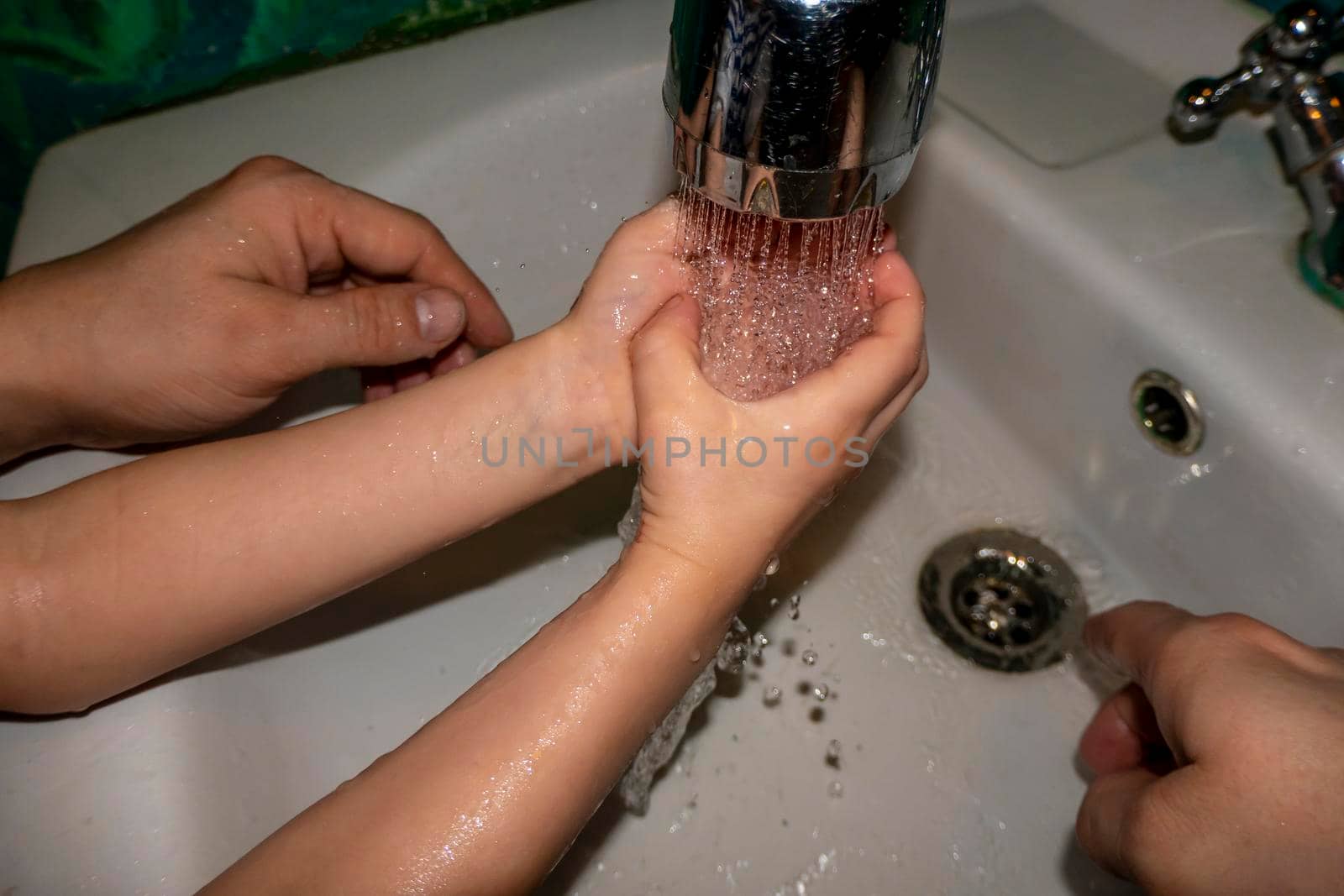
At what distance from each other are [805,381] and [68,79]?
16.9 inches

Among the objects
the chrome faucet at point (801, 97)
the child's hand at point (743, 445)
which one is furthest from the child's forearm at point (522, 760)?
the chrome faucet at point (801, 97)

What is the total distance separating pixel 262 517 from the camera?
37 centimetres

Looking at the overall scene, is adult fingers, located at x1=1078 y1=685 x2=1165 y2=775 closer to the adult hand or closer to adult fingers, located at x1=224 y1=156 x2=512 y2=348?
the adult hand

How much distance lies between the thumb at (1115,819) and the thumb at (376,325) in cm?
33

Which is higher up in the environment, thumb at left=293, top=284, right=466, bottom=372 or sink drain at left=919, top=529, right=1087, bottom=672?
thumb at left=293, top=284, right=466, bottom=372

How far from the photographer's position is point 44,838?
313mm

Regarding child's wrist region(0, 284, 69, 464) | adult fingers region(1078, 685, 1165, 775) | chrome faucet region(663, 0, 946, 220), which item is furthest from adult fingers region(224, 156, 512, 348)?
adult fingers region(1078, 685, 1165, 775)

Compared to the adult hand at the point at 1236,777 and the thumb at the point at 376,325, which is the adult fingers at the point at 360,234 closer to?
the thumb at the point at 376,325

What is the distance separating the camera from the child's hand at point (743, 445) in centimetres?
33

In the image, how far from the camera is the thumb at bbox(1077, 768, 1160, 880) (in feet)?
1.11

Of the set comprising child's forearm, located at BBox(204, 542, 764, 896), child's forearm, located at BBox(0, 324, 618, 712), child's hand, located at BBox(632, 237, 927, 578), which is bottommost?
child's forearm, located at BBox(204, 542, 764, 896)

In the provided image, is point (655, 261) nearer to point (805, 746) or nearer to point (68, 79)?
point (805, 746)

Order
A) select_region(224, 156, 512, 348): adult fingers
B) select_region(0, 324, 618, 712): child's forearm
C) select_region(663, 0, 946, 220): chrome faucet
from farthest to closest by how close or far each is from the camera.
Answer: select_region(224, 156, 512, 348): adult fingers < select_region(0, 324, 618, 712): child's forearm < select_region(663, 0, 946, 220): chrome faucet

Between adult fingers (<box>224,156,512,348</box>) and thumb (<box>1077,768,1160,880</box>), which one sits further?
adult fingers (<box>224,156,512,348</box>)
